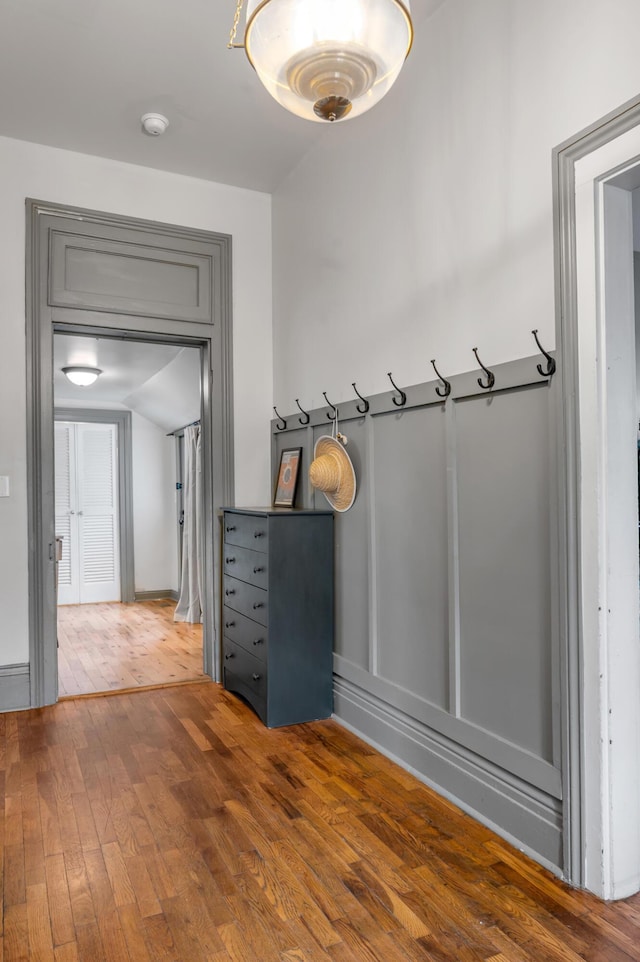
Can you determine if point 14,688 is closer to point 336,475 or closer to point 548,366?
point 336,475

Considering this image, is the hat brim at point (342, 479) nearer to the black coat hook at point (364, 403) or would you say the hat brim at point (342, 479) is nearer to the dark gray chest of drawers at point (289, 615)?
the dark gray chest of drawers at point (289, 615)

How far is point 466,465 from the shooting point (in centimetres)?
229

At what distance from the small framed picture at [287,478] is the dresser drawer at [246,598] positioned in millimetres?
535

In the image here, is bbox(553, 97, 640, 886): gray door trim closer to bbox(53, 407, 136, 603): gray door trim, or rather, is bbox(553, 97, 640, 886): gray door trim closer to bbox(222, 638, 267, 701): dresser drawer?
bbox(222, 638, 267, 701): dresser drawer

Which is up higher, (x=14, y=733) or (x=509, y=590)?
(x=509, y=590)

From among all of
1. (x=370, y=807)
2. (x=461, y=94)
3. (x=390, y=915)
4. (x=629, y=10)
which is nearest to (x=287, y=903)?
(x=390, y=915)

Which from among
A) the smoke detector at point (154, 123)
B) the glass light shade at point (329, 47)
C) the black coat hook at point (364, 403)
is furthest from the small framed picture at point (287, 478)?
the glass light shade at point (329, 47)

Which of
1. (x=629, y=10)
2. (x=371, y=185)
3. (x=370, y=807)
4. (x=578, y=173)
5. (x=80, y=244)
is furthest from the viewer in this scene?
(x=80, y=244)

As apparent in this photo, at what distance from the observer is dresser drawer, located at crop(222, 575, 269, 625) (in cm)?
312

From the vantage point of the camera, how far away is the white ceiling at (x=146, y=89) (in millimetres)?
2580

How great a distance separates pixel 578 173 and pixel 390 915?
2.10 meters

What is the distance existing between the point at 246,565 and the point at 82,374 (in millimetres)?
3254

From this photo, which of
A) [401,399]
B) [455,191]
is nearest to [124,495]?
[401,399]

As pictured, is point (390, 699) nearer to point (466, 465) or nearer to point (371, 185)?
point (466, 465)
